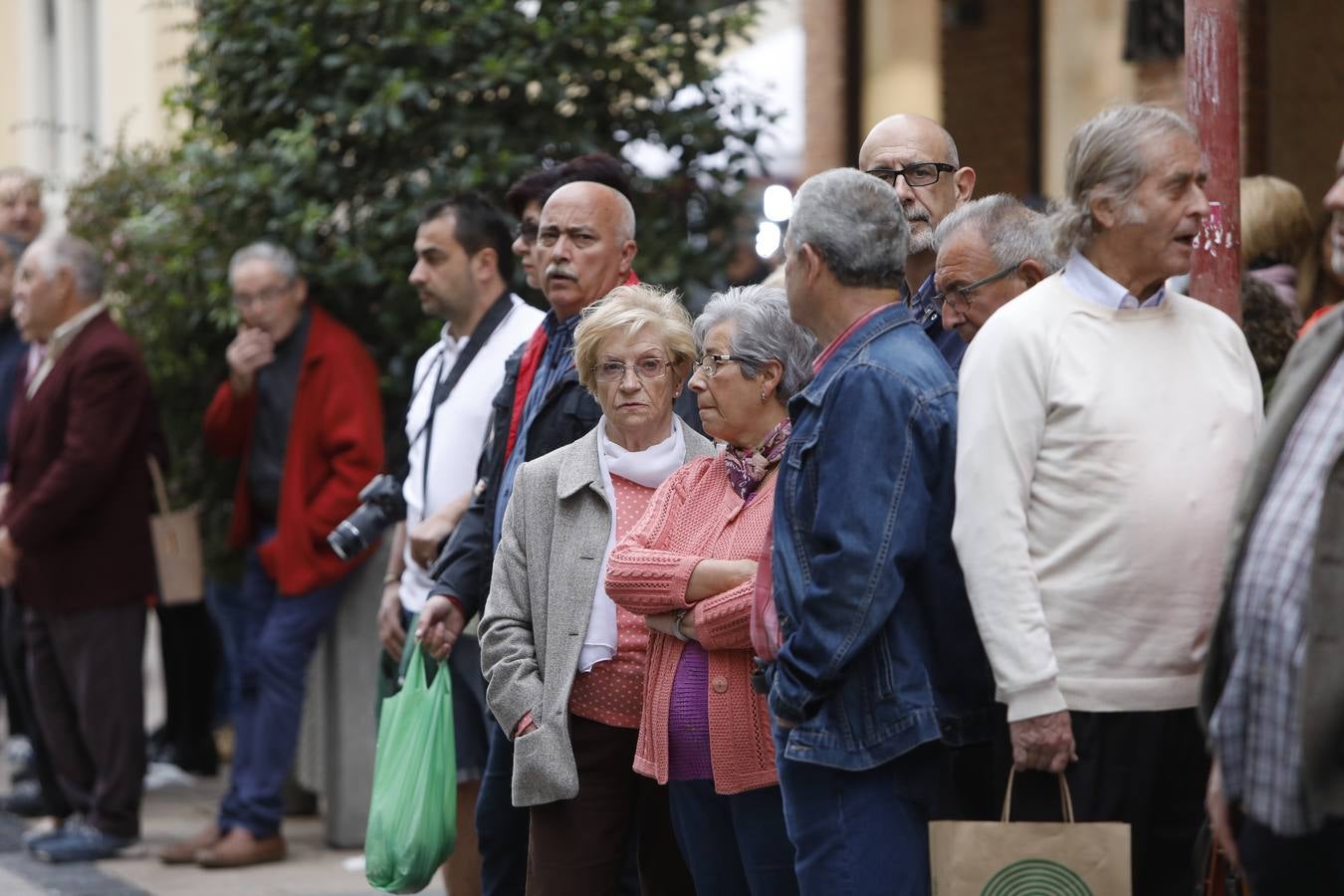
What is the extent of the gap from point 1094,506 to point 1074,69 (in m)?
7.28

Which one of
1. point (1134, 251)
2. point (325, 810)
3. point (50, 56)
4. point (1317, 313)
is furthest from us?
point (50, 56)

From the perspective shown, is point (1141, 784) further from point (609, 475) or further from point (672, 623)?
point (609, 475)

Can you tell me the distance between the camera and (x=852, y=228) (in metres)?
4.09

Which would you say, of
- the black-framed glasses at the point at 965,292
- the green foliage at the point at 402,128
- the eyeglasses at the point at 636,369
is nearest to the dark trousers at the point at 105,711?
the green foliage at the point at 402,128

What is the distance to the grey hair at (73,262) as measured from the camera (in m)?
8.52

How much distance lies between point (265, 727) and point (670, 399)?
3.38 meters

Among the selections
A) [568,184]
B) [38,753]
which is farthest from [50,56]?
[568,184]

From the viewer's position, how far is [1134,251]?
155 inches

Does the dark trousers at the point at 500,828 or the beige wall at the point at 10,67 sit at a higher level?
the beige wall at the point at 10,67

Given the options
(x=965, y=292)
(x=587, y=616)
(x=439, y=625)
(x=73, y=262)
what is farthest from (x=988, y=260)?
(x=73, y=262)

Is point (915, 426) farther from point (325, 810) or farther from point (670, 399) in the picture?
point (325, 810)

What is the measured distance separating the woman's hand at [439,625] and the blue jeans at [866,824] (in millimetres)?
1725

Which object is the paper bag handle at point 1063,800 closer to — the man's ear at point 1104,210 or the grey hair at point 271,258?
the man's ear at point 1104,210

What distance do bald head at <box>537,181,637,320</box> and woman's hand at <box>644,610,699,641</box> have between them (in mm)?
1272
